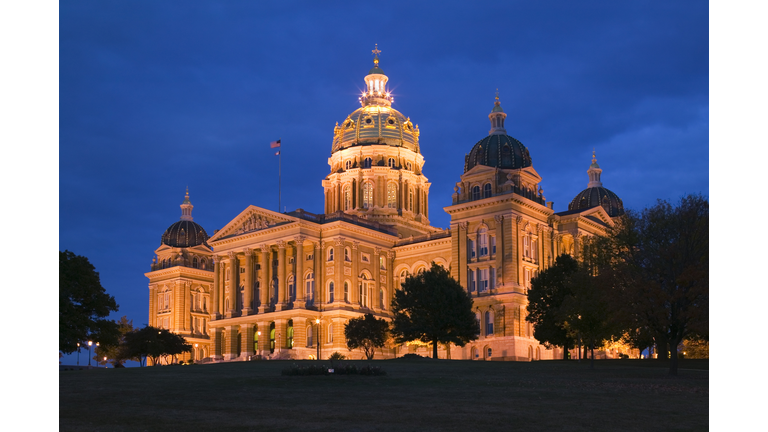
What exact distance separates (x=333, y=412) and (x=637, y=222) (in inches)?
1165

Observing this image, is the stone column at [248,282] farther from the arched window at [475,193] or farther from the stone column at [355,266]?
the arched window at [475,193]

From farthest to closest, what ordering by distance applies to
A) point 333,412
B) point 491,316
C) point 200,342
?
point 200,342 < point 491,316 < point 333,412

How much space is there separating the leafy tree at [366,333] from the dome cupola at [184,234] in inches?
2140

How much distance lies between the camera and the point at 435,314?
73.0 meters

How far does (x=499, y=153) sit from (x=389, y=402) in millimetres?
64213

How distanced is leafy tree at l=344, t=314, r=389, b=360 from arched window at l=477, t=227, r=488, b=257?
43.0 ft

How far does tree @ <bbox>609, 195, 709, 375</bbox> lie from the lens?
140 ft

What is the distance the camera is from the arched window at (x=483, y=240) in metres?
88.5

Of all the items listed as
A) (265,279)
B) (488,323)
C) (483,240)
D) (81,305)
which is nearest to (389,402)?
(81,305)

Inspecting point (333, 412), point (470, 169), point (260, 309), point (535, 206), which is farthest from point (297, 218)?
point (333, 412)

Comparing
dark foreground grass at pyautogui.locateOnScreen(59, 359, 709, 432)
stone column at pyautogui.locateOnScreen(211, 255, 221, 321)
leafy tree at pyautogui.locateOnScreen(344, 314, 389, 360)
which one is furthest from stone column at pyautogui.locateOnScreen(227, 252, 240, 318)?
dark foreground grass at pyautogui.locateOnScreen(59, 359, 709, 432)

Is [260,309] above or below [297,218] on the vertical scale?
below
